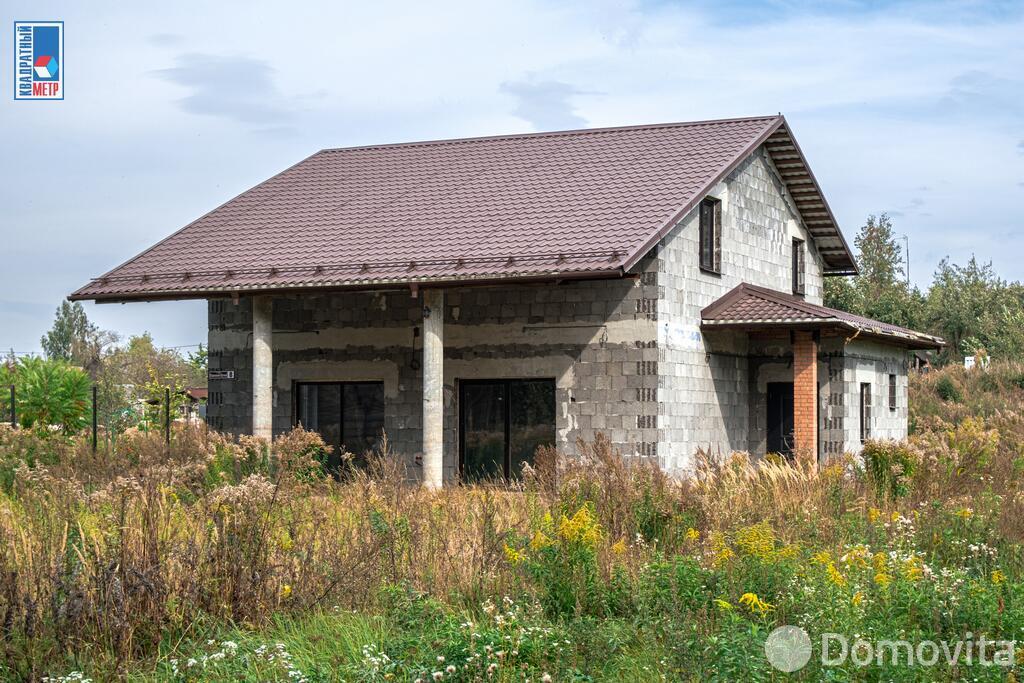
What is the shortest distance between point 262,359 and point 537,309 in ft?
14.5

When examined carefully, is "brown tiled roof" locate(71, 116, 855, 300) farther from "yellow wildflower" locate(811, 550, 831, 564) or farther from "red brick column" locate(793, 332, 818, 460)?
"yellow wildflower" locate(811, 550, 831, 564)

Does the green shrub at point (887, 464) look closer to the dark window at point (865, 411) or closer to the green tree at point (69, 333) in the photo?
the dark window at point (865, 411)

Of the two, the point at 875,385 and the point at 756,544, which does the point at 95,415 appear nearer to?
the point at 875,385

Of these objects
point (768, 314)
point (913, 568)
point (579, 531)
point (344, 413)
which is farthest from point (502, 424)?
point (913, 568)

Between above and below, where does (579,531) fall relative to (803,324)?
below

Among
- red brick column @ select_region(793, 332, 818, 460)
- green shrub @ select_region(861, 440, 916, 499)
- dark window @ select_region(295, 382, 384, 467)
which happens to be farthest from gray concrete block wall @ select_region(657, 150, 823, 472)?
dark window @ select_region(295, 382, 384, 467)

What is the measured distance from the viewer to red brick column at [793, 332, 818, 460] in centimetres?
1967

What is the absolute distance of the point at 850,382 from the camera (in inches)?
832

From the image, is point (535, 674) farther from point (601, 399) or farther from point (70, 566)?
point (601, 399)

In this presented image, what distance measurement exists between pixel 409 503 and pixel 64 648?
3.83 meters

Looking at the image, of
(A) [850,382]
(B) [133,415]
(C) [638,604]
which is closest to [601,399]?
(A) [850,382]

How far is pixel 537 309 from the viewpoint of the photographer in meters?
19.2

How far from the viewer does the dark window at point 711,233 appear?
2066 cm

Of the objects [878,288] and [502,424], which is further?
[878,288]
